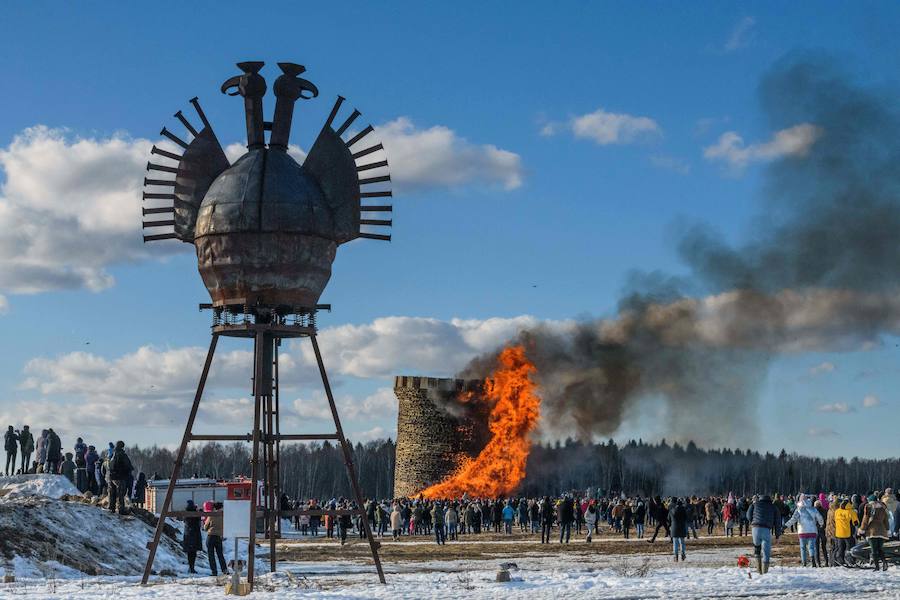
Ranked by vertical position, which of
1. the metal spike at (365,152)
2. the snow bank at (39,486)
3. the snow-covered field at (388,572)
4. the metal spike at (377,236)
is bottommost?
the snow-covered field at (388,572)

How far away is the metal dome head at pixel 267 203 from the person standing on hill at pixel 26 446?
63.6 feet

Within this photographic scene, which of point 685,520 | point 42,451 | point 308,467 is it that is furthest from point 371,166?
point 308,467

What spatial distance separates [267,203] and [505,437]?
43.9 m

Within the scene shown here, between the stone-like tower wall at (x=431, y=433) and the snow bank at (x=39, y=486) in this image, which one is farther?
the stone-like tower wall at (x=431, y=433)

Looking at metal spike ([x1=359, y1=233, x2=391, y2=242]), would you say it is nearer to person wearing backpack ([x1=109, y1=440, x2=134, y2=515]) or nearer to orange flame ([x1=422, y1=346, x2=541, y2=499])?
person wearing backpack ([x1=109, y1=440, x2=134, y2=515])

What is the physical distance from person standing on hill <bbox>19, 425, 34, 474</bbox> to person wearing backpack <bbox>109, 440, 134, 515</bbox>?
10.0 m

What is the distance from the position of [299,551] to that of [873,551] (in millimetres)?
17503

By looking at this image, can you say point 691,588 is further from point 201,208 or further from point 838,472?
point 838,472

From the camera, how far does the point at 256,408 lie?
898 inches

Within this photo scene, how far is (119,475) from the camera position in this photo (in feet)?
98.7

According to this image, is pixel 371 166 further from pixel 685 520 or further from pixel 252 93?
pixel 685 520

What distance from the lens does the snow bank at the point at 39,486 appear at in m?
35.8

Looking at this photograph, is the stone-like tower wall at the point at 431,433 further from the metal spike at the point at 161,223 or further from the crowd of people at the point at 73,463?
the metal spike at the point at 161,223

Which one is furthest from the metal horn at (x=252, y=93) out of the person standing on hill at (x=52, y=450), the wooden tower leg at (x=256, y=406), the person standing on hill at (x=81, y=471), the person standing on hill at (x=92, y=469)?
the person standing on hill at (x=52, y=450)
